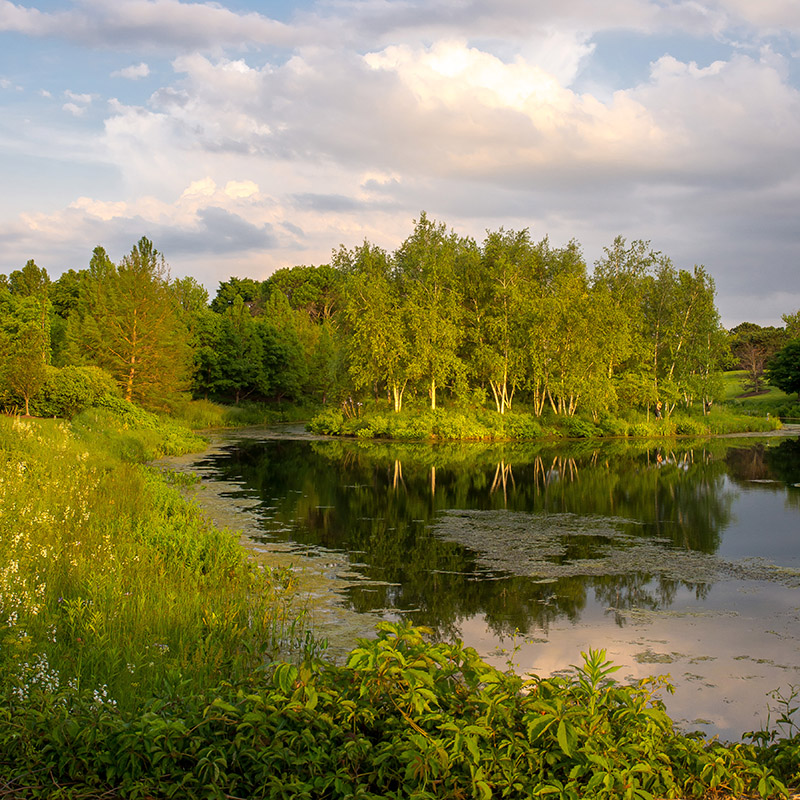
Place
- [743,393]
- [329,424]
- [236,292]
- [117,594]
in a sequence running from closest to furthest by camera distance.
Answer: [117,594] < [329,424] < [743,393] < [236,292]

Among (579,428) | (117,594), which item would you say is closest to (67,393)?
(117,594)

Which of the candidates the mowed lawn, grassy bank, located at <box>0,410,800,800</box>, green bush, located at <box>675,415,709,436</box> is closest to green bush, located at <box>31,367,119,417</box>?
grassy bank, located at <box>0,410,800,800</box>

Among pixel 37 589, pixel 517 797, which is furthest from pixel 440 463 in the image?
pixel 517 797

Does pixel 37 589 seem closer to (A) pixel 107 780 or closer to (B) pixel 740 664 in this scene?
(A) pixel 107 780

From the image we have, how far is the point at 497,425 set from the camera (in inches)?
1925

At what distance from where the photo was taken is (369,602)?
11.5 meters

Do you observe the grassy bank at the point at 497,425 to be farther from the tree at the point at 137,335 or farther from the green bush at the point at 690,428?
the tree at the point at 137,335

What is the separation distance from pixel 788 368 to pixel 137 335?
5789cm

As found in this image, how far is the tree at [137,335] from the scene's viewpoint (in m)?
44.4

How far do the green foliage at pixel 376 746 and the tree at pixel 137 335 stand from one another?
41.6 meters

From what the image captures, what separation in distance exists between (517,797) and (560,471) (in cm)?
2734

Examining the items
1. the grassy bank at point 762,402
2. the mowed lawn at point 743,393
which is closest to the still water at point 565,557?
the grassy bank at point 762,402

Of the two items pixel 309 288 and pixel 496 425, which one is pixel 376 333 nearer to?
pixel 496 425

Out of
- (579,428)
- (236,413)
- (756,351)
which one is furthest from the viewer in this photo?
(756,351)
